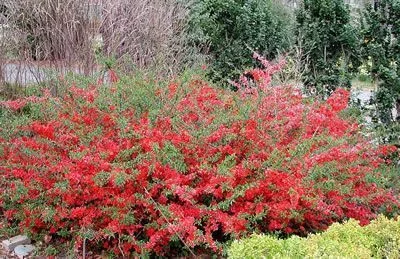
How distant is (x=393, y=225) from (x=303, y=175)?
1.06 metres

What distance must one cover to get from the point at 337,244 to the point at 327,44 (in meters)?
4.57

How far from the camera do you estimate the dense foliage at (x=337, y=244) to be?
9.32ft

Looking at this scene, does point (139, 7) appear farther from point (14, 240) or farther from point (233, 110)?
point (14, 240)

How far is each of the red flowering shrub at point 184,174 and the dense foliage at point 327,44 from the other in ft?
6.98

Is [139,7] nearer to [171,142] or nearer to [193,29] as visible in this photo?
[193,29]

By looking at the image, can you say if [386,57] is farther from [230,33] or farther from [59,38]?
[59,38]

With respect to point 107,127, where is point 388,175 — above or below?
below

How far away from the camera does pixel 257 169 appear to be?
4.14m

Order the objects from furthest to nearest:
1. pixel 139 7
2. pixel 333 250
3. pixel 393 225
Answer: pixel 139 7 → pixel 393 225 → pixel 333 250

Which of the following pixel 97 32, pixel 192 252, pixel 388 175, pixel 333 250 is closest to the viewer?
pixel 333 250

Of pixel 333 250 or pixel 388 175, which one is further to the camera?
pixel 388 175

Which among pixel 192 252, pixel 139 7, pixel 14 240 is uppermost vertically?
pixel 139 7

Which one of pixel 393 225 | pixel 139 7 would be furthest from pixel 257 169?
pixel 139 7

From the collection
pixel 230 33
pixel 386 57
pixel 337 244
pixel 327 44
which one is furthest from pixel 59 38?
pixel 337 244
